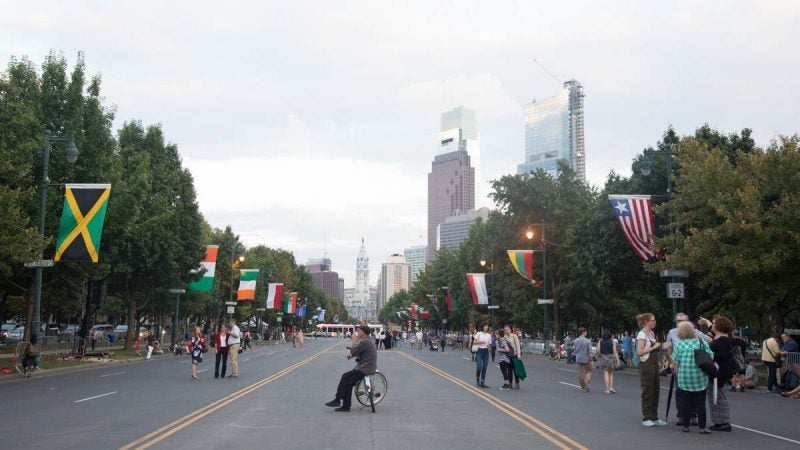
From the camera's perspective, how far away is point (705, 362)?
1152cm

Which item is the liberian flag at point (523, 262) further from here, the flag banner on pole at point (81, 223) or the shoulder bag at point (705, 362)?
the shoulder bag at point (705, 362)

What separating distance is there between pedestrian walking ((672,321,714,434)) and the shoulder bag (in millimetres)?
80

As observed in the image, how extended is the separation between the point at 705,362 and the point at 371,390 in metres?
6.48

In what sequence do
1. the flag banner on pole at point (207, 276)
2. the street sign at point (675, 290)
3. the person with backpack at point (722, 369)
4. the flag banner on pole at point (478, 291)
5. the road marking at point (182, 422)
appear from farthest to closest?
the flag banner on pole at point (478, 291), the flag banner on pole at point (207, 276), the street sign at point (675, 290), the person with backpack at point (722, 369), the road marking at point (182, 422)

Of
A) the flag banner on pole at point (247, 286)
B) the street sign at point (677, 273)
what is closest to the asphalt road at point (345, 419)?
the street sign at point (677, 273)

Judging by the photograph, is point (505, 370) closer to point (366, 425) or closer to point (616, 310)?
point (366, 425)

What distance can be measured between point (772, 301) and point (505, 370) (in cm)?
1505

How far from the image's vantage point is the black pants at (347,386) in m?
14.4

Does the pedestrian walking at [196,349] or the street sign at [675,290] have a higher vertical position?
the street sign at [675,290]

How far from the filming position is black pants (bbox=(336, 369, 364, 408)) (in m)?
14.4

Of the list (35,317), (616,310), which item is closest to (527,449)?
(35,317)

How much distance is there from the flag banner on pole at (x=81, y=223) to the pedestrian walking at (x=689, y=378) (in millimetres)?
21702

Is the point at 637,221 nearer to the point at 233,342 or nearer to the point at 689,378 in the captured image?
the point at 233,342

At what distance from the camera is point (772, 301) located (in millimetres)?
29531
